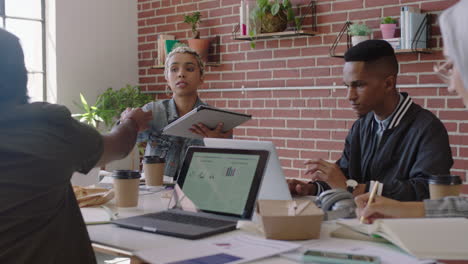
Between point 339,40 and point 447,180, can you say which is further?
point 339,40

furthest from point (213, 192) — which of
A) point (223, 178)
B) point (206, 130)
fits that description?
point (206, 130)

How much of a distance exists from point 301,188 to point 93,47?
3231 millimetres

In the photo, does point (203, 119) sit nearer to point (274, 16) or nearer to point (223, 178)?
point (223, 178)

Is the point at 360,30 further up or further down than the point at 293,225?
further up

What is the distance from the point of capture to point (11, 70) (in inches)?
51.7

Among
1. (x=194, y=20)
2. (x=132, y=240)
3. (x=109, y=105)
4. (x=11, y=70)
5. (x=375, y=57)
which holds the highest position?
(x=194, y=20)

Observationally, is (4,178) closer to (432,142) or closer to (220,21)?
(432,142)

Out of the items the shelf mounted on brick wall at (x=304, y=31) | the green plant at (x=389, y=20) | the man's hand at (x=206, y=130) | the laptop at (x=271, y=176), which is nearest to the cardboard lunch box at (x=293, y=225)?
the laptop at (x=271, y=176)

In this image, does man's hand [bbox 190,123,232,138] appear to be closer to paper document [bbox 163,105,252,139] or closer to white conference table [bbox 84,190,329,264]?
paper document [bbox 163,105,252,139]

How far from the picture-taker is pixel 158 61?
4891 millimetres

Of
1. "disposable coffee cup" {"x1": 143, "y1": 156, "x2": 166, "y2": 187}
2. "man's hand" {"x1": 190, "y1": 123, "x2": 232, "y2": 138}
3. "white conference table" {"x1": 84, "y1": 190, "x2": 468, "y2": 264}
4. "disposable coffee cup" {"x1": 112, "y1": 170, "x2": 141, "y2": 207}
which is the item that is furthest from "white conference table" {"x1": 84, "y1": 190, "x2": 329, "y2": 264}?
"man's hand" {"x1": 190, "y1": 123, "x2": 232, "y2": 138}

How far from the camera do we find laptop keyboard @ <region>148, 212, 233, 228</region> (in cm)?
161

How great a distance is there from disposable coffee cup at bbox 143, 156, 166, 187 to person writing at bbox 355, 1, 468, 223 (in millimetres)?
966

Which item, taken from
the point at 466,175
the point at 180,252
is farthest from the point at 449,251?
the point at 466,175
